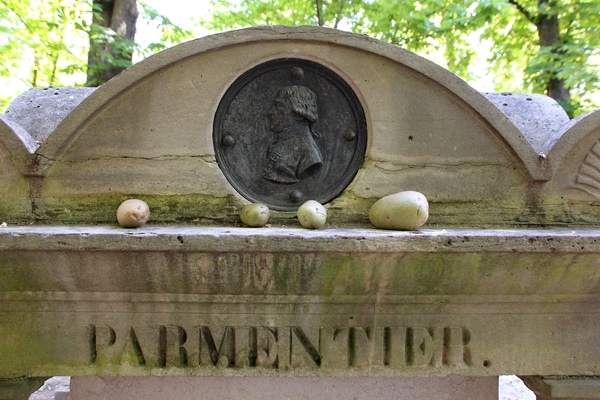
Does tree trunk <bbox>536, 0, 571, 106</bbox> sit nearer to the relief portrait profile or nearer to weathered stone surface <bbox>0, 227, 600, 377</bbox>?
weathered stone surface <bbox>0, 227, 600, 377</bbox>

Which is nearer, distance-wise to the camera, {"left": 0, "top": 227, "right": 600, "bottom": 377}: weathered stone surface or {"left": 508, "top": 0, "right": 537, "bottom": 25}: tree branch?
{"left": 0, "top": 227, "right": 600, "bottom": 377}: weathered stone surface

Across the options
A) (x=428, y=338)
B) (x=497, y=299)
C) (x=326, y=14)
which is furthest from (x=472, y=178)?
(x=326, y=14)

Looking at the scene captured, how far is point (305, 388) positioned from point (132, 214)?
144 cm

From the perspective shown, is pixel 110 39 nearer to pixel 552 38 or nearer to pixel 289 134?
pixel 289 134

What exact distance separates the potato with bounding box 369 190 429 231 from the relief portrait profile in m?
0.44

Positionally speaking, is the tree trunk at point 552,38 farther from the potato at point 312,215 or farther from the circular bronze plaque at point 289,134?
the potato at point 312,215

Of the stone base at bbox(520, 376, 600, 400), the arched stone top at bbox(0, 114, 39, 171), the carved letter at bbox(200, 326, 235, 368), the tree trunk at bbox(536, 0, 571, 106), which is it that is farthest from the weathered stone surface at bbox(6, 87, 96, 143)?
the tree trunk at bbox(536, 0, 571, 106)

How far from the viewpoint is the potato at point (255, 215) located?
209 centimetres

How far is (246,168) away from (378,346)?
45.5 inches

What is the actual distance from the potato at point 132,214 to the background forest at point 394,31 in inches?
155

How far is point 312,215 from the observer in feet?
6.68

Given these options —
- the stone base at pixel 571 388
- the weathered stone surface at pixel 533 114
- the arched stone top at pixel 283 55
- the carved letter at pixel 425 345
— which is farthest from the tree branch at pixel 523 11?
the carved letter at pixel 425 345

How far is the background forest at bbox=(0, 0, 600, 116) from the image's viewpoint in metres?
5.30

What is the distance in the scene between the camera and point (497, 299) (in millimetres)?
2125
